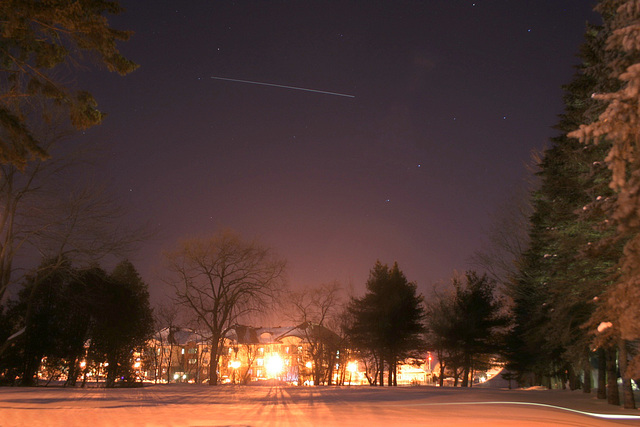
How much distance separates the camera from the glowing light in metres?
73.1

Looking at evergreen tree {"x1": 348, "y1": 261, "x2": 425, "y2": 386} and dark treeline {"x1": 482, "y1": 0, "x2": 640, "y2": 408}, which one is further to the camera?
evergreen tree {"x1": 348, "y1": 261, "x2": 425, "y2": 386}

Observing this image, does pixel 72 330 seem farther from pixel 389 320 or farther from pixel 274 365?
pixel 274 365

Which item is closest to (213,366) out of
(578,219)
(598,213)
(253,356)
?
(253,356)

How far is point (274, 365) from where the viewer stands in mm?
75312

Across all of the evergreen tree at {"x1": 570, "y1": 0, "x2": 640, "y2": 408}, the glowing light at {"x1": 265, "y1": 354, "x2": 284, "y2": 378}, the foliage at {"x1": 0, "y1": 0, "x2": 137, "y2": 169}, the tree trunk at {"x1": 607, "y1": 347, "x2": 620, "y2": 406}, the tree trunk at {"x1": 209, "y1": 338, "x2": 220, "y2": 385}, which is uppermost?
the foliage at {"x1": 0, "y1": 0, "x2": 137, "y2": 169}

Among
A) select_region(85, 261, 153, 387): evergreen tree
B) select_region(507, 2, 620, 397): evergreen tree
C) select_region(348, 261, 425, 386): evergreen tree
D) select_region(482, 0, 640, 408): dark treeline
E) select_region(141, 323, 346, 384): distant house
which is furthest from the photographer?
select_region(141, 323, 346, 384): distant house

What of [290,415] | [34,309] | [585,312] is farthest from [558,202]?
[34,309]

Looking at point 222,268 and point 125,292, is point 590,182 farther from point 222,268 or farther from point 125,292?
point 125,292

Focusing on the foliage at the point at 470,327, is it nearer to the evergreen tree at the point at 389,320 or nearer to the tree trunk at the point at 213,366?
the evergreen tree at the point at 389,320

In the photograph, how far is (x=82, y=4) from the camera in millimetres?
8562

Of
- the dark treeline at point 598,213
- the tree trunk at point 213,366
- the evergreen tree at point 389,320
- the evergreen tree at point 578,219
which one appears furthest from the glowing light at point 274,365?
the evergreen tree at point 578,219

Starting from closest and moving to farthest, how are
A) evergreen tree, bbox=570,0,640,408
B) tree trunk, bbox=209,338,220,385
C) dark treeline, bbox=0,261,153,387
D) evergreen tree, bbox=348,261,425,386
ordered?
evergreen tree, bbox=570,0,640,408
dark treeline, bbox=0,261,153,387
tree trunk, bbox=209,338,220,385
evergreen tree, bbox=348,261,425,386

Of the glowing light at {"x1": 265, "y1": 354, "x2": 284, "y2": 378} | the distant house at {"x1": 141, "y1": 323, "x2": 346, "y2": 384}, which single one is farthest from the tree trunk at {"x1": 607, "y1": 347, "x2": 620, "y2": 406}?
the glowing light at {"x1": 265, "y1": 354, "x2": 284, "y2": 378}

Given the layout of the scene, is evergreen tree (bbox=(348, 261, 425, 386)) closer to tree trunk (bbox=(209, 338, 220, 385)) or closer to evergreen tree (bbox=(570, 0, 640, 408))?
tree trunk (bbox=(209, 338, 220, 385))
